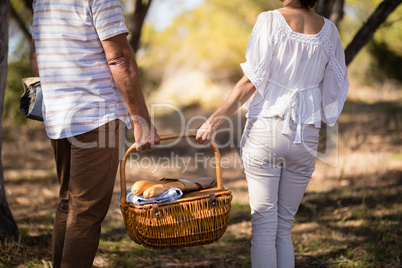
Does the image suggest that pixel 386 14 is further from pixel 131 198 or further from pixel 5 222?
pixel 5 222

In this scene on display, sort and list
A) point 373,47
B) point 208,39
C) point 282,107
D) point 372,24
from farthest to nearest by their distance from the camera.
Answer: point 208,39
point 373,47
point 372,24
point 282,107

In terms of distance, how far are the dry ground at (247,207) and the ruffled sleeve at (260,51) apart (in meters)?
1.49

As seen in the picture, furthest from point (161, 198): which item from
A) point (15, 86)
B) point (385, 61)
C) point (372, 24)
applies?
point (385, 61)

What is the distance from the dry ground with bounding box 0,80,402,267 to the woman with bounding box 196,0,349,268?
0.93m

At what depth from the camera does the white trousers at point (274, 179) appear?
82.4 inches

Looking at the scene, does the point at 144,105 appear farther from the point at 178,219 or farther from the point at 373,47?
the point at 373,47

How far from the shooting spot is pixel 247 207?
4359 millimetres

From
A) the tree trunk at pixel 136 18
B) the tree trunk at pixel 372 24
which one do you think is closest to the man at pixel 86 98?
the tree trunk at pixel 372 24

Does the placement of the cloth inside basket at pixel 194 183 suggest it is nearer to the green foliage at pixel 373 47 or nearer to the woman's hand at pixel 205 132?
the woman's hand at pixel 205 132

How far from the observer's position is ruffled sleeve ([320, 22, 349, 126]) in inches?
83.7

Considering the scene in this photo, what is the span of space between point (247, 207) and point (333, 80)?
7.90ft

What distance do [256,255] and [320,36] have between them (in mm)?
1082

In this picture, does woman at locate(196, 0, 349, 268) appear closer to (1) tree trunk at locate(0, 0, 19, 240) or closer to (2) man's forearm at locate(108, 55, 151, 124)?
(2) man's forearm at locate(108, 55, 151, 124)

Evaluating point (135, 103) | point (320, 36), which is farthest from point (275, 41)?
point (135, 103)
